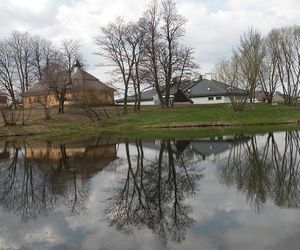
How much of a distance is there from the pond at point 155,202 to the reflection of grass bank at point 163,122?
2206 cm

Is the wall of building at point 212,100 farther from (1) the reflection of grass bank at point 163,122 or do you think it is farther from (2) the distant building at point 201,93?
(1) the reflection of grass bank at point 163,122

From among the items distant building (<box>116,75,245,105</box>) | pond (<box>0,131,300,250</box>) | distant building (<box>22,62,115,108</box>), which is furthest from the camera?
distant building (<box>116,75,245,105</box>)

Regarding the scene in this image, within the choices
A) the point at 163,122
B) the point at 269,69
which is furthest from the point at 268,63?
the point at 163,122

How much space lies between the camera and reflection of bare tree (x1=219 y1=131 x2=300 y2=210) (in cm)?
1293

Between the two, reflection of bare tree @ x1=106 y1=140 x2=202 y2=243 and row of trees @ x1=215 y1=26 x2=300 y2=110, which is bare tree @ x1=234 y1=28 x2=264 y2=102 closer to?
row of trees @ x1=215 y1=26 x2=300 y2=110

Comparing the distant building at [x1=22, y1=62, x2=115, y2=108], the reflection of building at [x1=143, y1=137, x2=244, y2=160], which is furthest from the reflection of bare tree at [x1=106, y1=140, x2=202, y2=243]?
the distant building at [x1=22, y1=62, x2=115, y2=108]

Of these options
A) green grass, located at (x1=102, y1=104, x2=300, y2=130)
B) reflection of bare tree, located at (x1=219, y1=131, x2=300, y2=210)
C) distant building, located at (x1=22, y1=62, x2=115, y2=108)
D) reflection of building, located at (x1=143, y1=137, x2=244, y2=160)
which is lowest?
reflection of building, located at (x1=143, y1=137, x2=244, y2=160)

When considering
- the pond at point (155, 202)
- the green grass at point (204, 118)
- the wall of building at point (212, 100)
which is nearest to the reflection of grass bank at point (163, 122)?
the green grass at point (204, 118)

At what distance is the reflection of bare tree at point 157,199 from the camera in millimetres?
10633

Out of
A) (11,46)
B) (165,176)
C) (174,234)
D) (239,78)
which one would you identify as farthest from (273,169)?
(11,46)

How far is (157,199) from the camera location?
1327 cm

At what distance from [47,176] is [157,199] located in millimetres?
7306

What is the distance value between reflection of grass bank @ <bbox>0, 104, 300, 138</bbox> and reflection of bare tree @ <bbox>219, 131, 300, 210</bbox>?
20.9m

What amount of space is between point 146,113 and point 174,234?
44.5 m
